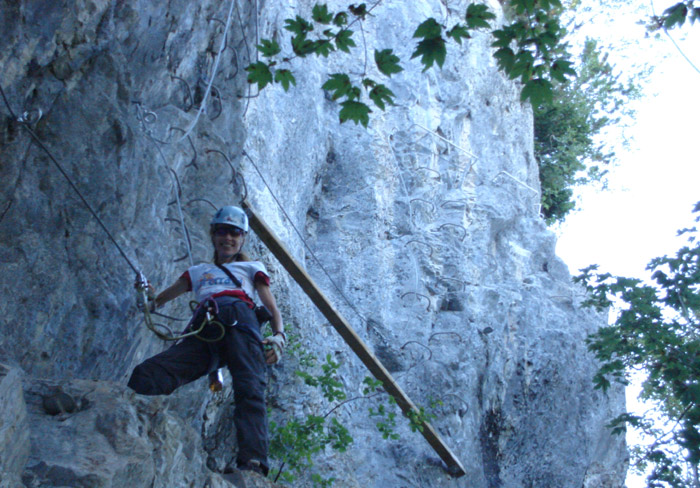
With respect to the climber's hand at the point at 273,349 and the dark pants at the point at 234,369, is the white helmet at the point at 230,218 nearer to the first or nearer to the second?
the dark pants at the point at 234,369

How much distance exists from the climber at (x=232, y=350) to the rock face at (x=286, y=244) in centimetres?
30

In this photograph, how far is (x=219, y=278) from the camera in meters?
4.71

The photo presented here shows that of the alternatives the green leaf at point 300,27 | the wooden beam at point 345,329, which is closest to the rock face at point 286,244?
the wooden beam at point 345,329

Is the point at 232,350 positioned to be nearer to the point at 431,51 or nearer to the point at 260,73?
the point at 260,73

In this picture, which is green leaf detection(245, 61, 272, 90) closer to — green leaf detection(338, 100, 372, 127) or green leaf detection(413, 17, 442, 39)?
green leaf detection(338, 100, 372, 127)

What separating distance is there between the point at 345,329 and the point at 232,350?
9.27 feet

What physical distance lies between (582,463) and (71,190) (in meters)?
6.93

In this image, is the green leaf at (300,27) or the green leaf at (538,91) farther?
the green leaf at (300,27)

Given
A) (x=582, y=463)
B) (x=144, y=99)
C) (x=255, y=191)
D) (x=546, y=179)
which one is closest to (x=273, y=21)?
(x=255, y=191)

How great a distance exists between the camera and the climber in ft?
13.9

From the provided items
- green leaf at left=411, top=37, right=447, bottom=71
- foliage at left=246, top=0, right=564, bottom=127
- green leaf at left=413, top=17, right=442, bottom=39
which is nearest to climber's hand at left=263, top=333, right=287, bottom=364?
foliage at left=246, top=0, right=564, bottom=127

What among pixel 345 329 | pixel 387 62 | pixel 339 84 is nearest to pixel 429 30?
pixel 387 62

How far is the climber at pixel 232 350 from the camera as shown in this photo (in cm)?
425

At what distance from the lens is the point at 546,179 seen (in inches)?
663
